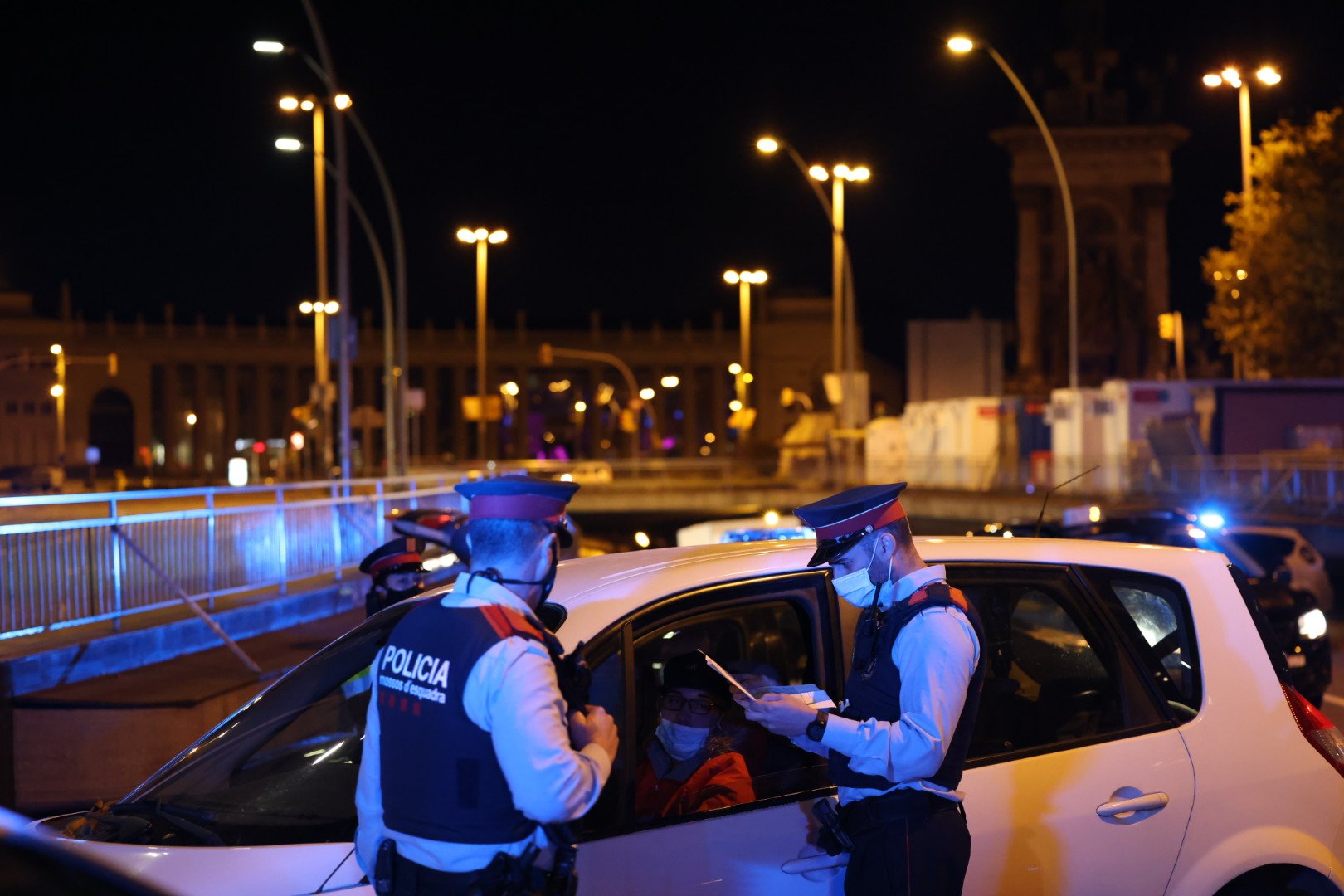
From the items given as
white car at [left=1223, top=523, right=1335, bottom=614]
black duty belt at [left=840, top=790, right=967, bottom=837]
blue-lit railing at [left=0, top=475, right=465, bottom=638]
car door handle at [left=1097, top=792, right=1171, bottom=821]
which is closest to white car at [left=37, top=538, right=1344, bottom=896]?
car door handle at [left=1097, top=792, right=1171, bottom=821]

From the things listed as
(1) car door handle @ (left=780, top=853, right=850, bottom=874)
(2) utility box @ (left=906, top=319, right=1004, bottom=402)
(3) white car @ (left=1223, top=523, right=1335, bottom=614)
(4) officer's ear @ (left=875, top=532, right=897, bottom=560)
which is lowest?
(3) white car @ (left=1223, top=523, right=1335, bottom=614)

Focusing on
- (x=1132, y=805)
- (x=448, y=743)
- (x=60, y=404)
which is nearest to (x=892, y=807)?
(x=1132, y=805)

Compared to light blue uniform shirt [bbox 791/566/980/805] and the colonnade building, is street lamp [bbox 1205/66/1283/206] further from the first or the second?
the colonnade building

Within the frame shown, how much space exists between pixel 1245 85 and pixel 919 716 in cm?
3243

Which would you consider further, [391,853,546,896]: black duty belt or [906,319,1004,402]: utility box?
[906,319,1004,402]: utility box

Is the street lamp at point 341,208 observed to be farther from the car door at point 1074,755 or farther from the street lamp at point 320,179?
the car door at point 1074,755

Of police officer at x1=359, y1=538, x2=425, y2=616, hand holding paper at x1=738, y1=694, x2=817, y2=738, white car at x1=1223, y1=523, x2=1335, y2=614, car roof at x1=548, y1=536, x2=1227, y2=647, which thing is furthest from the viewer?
white car at x1=1223, y1=523, x2=1335, y2=614

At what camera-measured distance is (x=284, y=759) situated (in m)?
4.06

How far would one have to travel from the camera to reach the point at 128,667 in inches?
410

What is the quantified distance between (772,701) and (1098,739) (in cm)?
133

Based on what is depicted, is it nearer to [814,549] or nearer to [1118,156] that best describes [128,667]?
[814,549]

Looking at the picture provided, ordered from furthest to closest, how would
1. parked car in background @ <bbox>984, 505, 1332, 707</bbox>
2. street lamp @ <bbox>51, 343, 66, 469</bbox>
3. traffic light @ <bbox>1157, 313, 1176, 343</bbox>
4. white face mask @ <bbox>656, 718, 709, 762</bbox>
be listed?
1. street lamp @ <bbox>51, 343, 66, 469</bbox>
2. traffic light @ <bbox>1157, 313, 1176, 343</bbox>
3. parked car in background @ <bbox>984, 505, 1332, 707</bbox>
4. white face mask @ <bbox>656, 718, 709, 762</bbox>

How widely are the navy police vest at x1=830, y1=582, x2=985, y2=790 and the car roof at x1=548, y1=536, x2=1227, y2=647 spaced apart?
1.62ft

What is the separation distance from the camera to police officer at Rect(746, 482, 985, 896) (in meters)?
3.42
